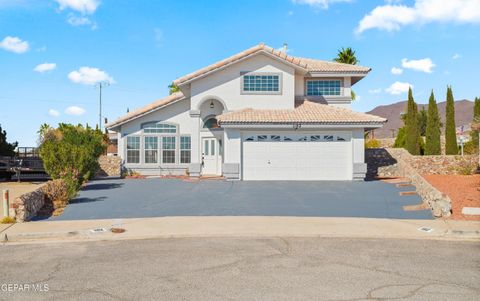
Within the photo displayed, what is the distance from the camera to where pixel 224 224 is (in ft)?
41.9

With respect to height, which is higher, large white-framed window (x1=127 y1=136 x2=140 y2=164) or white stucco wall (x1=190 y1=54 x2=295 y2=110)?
white stucco wall (x1=190 y1=54 x2=295 y2=110)

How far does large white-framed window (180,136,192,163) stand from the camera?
94.3 ft

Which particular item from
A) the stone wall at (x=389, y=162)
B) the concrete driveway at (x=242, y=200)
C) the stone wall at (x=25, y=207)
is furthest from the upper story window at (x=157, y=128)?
the stone wall at (x=25, y=207)

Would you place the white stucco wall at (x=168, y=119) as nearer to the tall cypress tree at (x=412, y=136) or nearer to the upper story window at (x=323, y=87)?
the upper story window at (x=323, y=87)

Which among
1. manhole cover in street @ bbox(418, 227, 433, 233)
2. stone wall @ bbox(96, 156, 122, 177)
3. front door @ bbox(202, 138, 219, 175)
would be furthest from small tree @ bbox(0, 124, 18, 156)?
manhole cover in street @ bbox(418, 227, 433, 233)

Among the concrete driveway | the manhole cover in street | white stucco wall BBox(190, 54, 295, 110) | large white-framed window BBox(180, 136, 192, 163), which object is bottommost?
the manhole cover in street

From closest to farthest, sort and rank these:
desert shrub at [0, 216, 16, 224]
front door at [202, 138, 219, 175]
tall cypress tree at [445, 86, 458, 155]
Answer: desert shrub at [0, 216, 16, 224] < front door at [202, 138, 219, 175] < tall cypress tree at [445, 86, 458, 155]

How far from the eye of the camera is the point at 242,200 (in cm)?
1764

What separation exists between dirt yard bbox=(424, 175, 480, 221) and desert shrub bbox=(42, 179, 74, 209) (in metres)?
13.2

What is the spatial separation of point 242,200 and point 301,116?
890 centimetres

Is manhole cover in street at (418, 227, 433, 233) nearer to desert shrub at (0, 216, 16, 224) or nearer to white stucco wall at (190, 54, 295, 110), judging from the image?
desert shrub at (0, 216, 16, 224)

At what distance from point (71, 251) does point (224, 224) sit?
14.2ft

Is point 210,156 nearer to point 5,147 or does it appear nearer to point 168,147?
point 168,147

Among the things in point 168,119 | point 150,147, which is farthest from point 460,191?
point 150,147
